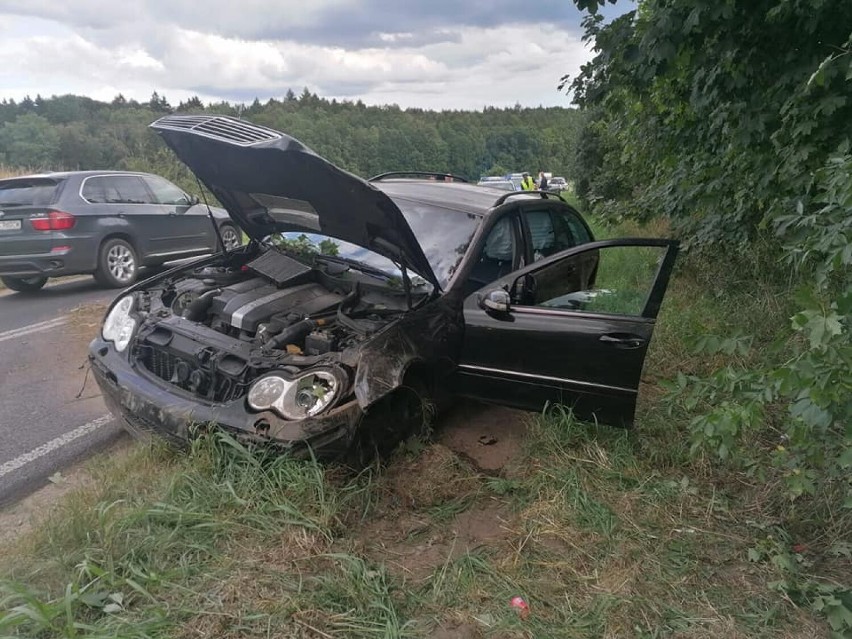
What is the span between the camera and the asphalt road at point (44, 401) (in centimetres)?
344

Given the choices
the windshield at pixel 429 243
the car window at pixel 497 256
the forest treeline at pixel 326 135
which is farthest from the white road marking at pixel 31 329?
the forest treeline at pixel 326 135

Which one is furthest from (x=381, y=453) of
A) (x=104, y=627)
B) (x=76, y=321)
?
(x=76, y=321)

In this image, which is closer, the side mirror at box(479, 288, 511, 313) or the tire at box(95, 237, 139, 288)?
the side mirror at box(479, 288, 511, 313)

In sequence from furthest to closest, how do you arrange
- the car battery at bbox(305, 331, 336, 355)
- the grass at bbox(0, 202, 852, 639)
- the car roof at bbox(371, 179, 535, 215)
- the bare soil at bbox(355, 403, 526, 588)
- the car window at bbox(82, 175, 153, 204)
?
the car window at bbox(82, 175, 153, 204)
the car roof at bbox(371, 179, 535, 215)
the car battery at bbox(305, 331, 336, 355)
the bare soil at bbox(355, 403, 526, 588)
the grass at bbox(0, 202, 852, 639)

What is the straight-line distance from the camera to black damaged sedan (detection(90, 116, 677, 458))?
288 centimetres

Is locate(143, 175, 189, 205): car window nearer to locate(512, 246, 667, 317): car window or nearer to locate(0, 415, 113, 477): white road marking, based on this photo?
locate(0, 415, 113, 477): white road marking

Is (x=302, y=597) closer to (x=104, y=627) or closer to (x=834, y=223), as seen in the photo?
(x=104, y=627)

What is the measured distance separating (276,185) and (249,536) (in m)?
2.00

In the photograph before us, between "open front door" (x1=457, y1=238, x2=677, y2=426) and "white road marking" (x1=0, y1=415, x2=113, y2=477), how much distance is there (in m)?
2.45

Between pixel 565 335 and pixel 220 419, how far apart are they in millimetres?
1891

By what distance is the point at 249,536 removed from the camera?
2.52m

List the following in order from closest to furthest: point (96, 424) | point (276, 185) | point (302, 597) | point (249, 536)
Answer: point (302, 597)
point (249, 536)
point (276, 185)
point (96, 424)

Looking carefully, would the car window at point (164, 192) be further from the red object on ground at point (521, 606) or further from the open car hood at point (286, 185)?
the red object on ground at point (521, 606)

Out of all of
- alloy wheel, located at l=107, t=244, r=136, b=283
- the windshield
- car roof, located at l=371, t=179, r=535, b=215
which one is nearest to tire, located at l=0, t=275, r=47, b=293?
alloy wheel, located at l=107, t=244, r=136, b=283
